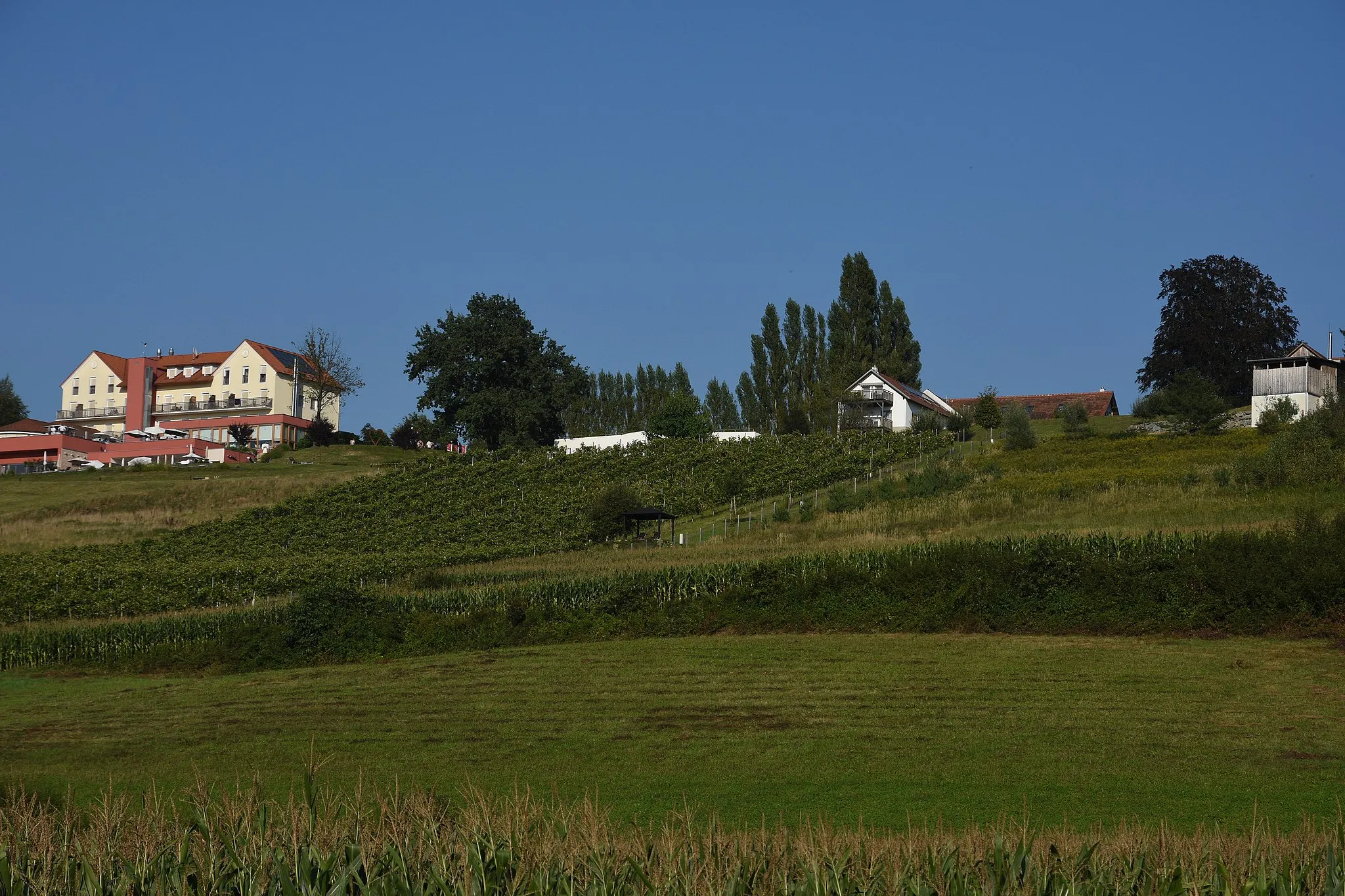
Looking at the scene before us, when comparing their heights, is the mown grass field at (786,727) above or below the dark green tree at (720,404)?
below

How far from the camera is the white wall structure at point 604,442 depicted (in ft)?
263

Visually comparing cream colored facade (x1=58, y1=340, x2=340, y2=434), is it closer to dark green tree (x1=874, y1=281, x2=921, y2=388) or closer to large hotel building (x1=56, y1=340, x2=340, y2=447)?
large hotel building (x1=56, y1=340, x2=340, y2=447)

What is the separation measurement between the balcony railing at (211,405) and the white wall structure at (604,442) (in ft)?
112

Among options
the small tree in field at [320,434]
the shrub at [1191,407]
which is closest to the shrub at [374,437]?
the small tree in field at [320,434]

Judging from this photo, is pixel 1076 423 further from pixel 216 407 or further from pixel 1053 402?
pixel 216 407

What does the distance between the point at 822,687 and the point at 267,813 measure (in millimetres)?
15500

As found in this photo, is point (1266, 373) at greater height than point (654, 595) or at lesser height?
greater

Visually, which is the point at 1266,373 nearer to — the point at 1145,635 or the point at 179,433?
the point at 1145,635

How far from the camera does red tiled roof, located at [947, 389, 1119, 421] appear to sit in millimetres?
105812

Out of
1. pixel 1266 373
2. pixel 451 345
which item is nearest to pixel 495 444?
pixel 451 345

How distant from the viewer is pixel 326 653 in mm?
32750

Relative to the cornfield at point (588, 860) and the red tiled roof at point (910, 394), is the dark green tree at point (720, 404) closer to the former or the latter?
the red tiled roof at point (910, 394)

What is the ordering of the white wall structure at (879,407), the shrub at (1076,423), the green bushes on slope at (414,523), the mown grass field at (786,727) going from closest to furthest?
the mown grass field at (786,727) → the green bushes on slope at (414,523) → the shrub at (1076,423) → the white wall structure at (879,407)

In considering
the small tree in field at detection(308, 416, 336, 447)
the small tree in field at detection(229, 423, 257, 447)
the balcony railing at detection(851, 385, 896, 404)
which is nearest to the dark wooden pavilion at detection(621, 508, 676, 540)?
the balcony railing at detection(851, 385, 896, 404)
